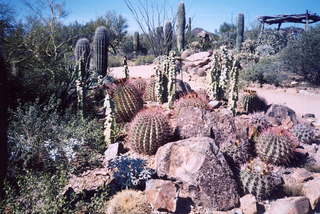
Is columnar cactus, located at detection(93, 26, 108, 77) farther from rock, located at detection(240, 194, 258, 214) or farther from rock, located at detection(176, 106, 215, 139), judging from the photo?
rock, located at detection(240, 194, 258, 214)

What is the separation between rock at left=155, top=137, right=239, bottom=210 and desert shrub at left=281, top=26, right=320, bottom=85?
1073 cm

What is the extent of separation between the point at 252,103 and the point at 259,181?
3.18 meters

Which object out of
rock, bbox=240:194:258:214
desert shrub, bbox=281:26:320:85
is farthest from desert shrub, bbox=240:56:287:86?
rock, bbox=240:194:258:214

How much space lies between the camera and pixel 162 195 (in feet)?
10.8

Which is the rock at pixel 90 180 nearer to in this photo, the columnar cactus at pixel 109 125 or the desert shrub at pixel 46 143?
the desert shrub at pixel 46 143

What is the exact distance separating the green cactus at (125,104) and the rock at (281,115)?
2.70 meters

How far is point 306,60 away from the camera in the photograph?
1277 centimetres

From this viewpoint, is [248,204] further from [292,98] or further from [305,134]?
[292,98]

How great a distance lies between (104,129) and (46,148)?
132 centimetres

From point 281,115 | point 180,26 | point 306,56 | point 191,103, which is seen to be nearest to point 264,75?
point 306,56

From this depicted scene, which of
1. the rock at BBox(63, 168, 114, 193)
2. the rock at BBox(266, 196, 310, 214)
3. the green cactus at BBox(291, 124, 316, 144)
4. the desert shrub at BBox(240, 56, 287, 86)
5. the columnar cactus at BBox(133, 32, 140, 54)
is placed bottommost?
the rock at BBox(266, 196, 310, 214)

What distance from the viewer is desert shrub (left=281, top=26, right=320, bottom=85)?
12.7 metres

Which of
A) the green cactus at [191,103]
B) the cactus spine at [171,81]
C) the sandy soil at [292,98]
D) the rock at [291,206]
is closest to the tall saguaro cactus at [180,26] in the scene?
the sandy soil at [292,98]

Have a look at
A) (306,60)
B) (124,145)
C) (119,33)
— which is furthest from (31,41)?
(119,33)
